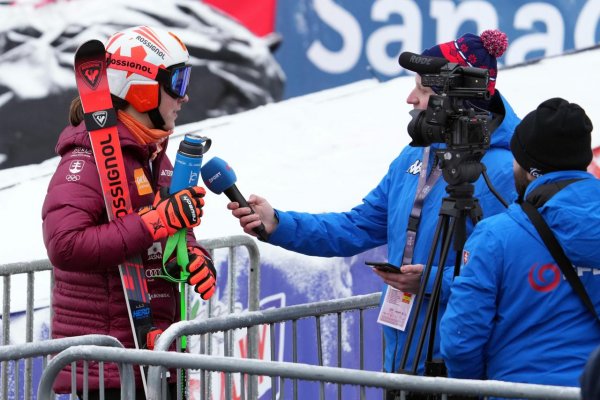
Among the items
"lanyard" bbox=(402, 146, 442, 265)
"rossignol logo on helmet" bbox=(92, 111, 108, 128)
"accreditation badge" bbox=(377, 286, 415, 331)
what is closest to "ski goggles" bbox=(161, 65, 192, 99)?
"rossignol logo on helmet" bbox=(92, 111, 108, 128)

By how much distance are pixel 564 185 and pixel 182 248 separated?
52.6 inches

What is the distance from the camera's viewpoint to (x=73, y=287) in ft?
13.2

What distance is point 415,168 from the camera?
418 centimetres

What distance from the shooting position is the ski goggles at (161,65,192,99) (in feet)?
13.6

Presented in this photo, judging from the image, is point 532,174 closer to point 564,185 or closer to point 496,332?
point 564,185

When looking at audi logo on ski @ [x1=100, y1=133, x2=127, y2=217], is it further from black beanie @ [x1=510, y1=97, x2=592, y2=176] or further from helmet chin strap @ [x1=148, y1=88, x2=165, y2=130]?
black beanie @ [x1=510, y1=97, x2=592, y2=176]

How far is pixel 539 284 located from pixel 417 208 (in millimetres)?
748

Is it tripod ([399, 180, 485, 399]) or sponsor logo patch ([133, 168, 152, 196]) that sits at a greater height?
sponsor logo patch ([133, 168, 152, 196])

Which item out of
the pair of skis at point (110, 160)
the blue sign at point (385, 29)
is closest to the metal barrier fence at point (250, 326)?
the pair of skis at point (110, 160)

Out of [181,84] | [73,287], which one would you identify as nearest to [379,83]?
[181,84]

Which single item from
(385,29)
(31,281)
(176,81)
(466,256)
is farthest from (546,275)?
(385,29)

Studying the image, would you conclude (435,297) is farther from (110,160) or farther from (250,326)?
(110,160)

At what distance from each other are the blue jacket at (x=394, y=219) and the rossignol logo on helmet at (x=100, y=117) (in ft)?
2.56

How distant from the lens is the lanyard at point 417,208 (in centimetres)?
403
